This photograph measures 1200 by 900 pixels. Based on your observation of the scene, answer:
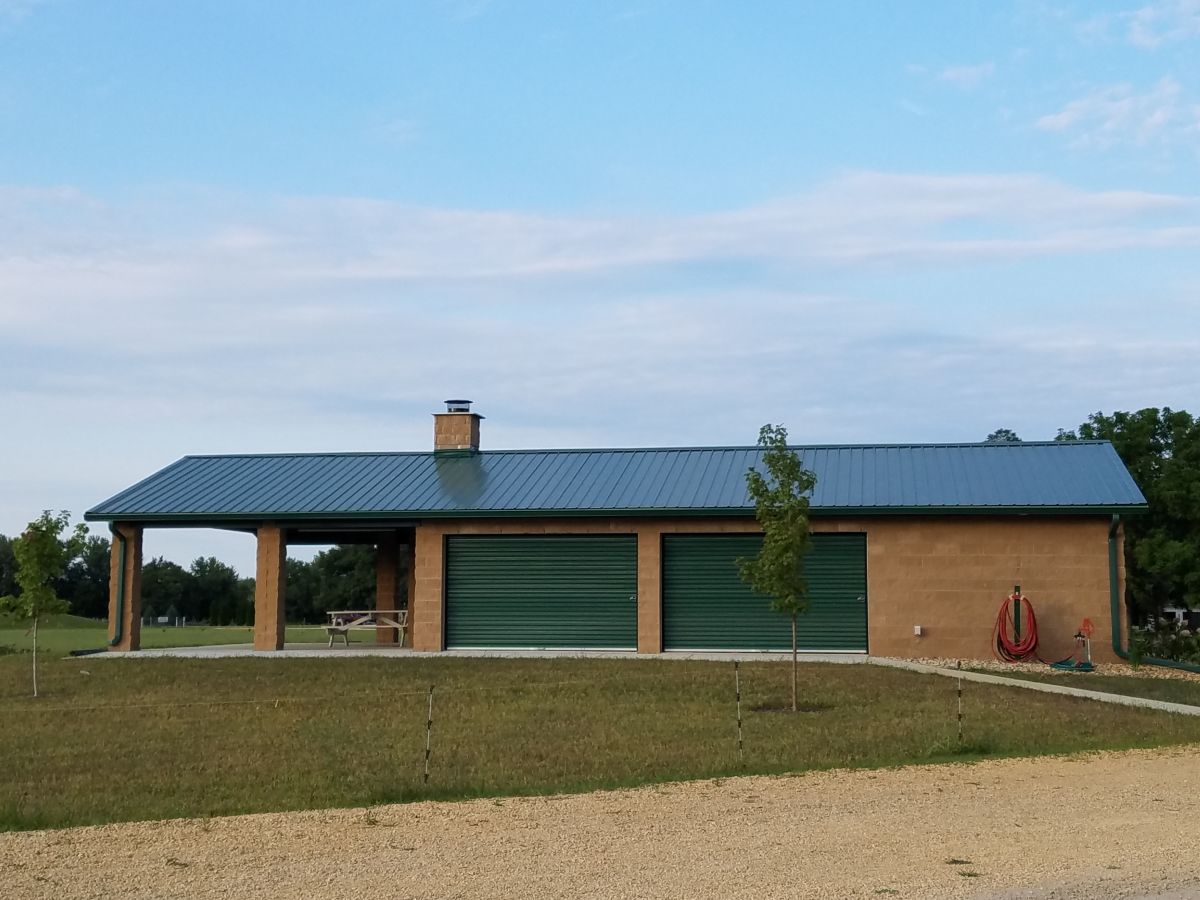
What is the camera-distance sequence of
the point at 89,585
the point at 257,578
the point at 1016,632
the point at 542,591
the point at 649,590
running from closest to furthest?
the point at 1016,632 → the point at 649,590 → the point at 542,591 → the point at 257,578 → the point at 89,585

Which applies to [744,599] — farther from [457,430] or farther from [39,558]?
[39,558]

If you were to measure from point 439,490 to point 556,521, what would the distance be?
3011mm

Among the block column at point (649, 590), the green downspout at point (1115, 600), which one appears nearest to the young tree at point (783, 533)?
the block column at point (649, 590)

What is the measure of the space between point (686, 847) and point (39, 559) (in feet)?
50.2

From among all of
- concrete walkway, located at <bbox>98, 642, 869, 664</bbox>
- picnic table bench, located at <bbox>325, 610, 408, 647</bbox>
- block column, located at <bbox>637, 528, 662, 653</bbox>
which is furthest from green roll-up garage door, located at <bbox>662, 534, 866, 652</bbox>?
picnic table bench, located at <bbox>325, 610, 408, 647</bbox>

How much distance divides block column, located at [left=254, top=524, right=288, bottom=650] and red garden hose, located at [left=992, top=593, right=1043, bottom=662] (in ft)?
46.5

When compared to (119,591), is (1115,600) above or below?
below

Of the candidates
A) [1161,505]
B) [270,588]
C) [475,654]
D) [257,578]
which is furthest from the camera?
[1161,505]

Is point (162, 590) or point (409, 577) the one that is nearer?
point (409, 577)

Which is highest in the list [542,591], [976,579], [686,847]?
[976,579]

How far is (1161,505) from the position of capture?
5219cm

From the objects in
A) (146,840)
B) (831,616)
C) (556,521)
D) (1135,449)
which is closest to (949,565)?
(831,616)

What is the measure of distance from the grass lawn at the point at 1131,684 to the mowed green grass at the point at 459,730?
5.63 ft

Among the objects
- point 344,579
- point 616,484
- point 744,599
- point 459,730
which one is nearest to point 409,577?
point 616,484
